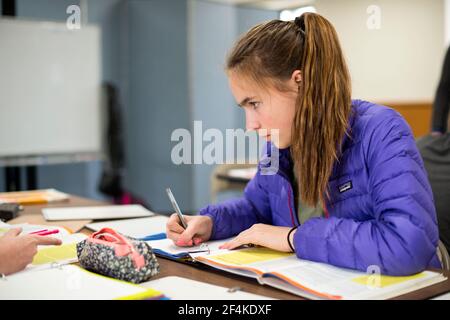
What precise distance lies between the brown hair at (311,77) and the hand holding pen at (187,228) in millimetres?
261

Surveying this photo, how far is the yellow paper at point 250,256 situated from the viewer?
3.24 feet

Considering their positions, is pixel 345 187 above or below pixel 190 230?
above

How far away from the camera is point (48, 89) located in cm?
423

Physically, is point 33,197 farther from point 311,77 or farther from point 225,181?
point 311,77

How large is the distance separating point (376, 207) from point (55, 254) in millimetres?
662

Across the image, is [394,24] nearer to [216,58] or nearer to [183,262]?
[216,58]

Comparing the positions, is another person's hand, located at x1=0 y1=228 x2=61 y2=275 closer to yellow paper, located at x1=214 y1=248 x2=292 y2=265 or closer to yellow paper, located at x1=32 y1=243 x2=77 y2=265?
yellow paper, located at x1=32 y1=243 x2=77 y2=265

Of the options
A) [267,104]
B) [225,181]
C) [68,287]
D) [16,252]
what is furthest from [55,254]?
[225,181]

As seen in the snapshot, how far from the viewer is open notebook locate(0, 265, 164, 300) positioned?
0.81 meters
